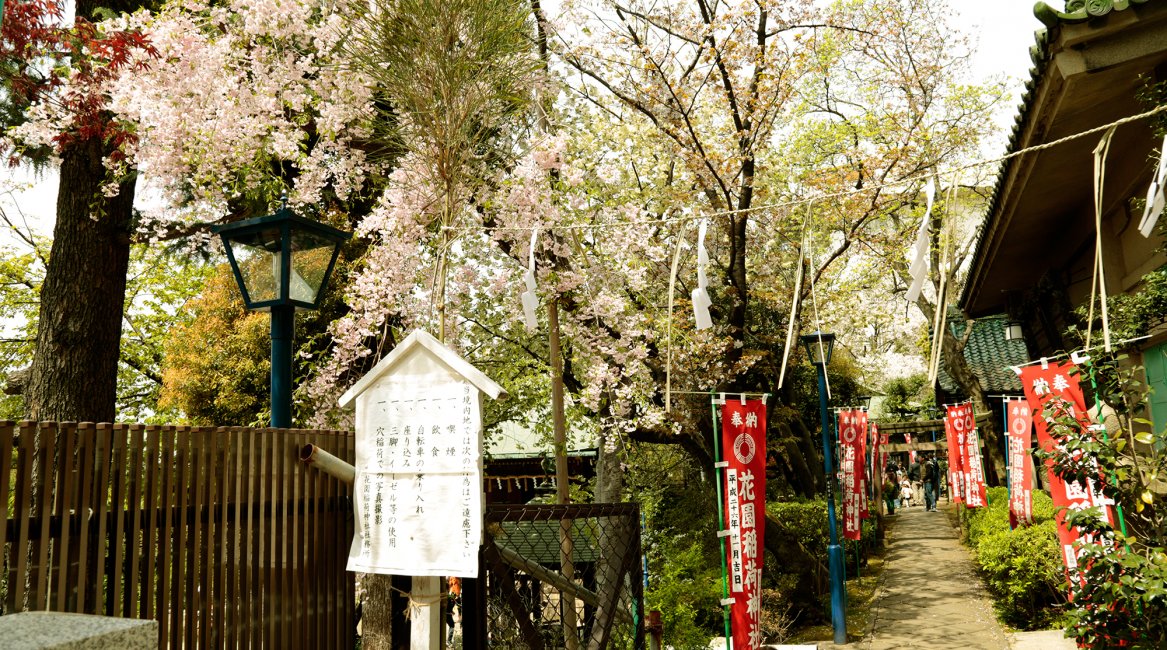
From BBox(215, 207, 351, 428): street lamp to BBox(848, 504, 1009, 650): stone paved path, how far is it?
933cm

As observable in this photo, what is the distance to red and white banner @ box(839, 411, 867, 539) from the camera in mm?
14539

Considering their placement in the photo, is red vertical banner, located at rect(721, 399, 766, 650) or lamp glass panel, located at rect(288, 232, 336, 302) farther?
red vertical banner, located at rect(721, 399, 766, 650)

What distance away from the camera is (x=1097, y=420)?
6074 millimetres

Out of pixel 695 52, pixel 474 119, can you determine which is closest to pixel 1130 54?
pixel 474 119

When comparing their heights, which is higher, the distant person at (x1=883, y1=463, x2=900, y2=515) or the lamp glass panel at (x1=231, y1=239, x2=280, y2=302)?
the lamp glass panel at (x1=231, y1=239, x2=280, y2=302)

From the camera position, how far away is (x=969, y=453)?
55.0 feet

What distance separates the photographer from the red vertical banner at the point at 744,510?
8.16 m

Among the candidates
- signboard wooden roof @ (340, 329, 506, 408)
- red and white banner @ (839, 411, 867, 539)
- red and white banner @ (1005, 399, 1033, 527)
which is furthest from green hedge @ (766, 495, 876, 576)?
signboard wooden roof @ (340, 329, 506, 408)

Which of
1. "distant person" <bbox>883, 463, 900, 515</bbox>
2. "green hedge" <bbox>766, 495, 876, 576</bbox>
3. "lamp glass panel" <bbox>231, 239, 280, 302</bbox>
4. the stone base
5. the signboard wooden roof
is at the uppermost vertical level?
"lamp glass panel" <bbox>231, 239, 280, 302</bbox>

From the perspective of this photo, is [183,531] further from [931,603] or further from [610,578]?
[931,603]

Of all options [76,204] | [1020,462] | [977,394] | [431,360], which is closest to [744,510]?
[431,360]

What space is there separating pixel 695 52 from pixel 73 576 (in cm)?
1056

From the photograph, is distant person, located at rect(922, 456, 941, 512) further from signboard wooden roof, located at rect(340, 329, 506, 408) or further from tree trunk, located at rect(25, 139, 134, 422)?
signboard wooden roof, located at rect(340, 329, 506, 408)

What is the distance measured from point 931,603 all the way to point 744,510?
721 cm
